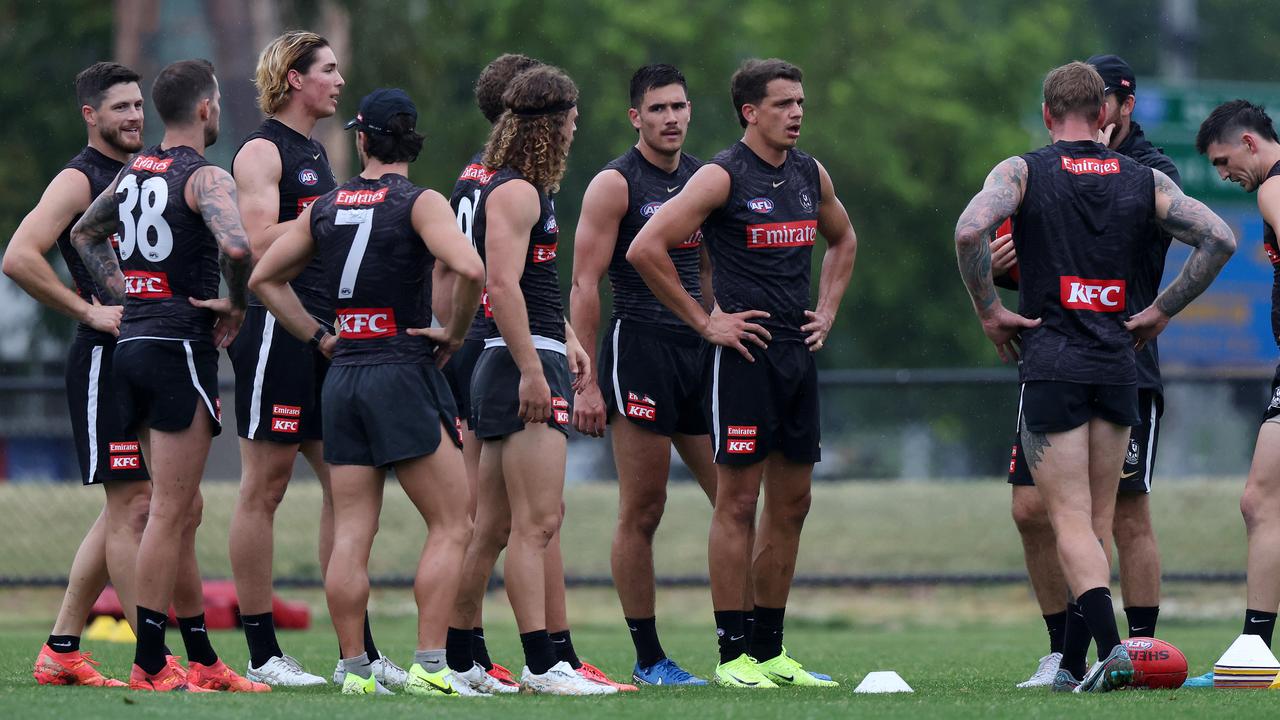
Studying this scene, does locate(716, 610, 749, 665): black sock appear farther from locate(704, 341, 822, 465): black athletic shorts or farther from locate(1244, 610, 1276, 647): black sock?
locate(1244, 610, 1276, 647): black sock

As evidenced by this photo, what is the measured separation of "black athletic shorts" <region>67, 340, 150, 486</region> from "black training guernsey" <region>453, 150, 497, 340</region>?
5.12 ft

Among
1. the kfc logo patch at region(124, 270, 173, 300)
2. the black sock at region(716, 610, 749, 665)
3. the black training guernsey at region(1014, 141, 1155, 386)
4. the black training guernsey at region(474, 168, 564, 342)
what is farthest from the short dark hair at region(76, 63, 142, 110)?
the black training guernsey at region(1014, 141, 1155, 386)

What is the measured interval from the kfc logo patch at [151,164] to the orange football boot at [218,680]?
2147mm

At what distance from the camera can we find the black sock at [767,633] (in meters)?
8.03

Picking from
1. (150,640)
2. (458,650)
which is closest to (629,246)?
(458,650)

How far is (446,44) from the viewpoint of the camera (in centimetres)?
2623

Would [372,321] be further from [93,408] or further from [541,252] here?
[93,408]

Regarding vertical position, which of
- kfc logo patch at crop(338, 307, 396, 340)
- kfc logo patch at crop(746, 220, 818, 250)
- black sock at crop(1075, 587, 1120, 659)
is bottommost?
black sock at crop(1075, 587, 1120, 659)

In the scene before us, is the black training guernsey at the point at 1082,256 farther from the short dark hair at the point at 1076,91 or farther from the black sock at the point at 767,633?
the black sock at the point at 767,633

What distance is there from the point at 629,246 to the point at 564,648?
1.97 m

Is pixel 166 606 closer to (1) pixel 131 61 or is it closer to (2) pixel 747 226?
(2) pixel 747 226

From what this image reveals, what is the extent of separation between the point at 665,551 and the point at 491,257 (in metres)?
8.92

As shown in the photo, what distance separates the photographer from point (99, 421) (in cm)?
781

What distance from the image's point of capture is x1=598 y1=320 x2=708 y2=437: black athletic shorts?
8.45 metres
